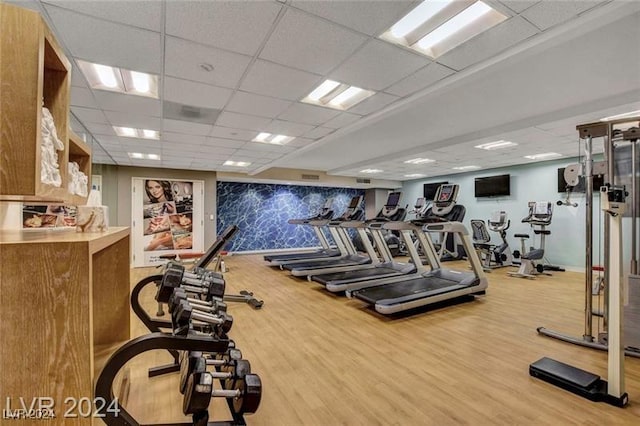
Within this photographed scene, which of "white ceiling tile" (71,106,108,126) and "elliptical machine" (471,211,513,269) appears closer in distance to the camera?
"white ceiling tile" (71,106,108,126)

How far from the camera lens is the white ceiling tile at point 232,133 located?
4680 millimetres

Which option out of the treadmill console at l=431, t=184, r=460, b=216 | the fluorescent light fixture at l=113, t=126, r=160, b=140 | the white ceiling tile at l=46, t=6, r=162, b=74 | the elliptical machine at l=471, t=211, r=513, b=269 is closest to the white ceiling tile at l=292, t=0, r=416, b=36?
the white ceiling tile at l=46, t=6, r=162, b=74

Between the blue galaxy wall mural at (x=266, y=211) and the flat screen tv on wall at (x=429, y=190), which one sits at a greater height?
the flat screen tv on wall at (x=429, y=190)

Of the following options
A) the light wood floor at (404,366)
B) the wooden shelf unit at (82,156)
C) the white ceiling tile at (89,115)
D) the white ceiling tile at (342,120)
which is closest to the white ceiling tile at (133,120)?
the white ceiling tile at (89,115)

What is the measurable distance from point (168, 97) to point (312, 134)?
2275 mm

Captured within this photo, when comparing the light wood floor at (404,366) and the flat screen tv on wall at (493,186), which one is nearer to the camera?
the light wood floor at (404,366)

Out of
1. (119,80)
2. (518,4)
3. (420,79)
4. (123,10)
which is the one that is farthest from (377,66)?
(119,80)

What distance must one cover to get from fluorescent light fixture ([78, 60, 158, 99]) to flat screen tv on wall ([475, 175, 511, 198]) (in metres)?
8.64

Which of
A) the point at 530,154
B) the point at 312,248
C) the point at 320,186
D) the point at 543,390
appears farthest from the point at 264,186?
the point at 543,390

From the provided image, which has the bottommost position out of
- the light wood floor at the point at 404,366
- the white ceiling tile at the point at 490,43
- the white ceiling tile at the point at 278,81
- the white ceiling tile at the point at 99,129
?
the light wood floor at the point at 404,366

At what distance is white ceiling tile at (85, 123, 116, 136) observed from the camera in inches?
173

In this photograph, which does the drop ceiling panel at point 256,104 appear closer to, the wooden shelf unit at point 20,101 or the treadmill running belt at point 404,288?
the wooden shelf unit at point 20,101

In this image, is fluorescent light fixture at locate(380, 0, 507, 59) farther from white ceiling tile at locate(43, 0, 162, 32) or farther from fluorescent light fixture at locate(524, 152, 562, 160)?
fluorescent light fixture at locate(524, 152, 562, 160)

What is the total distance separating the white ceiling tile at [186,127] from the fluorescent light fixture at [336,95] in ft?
6.00
